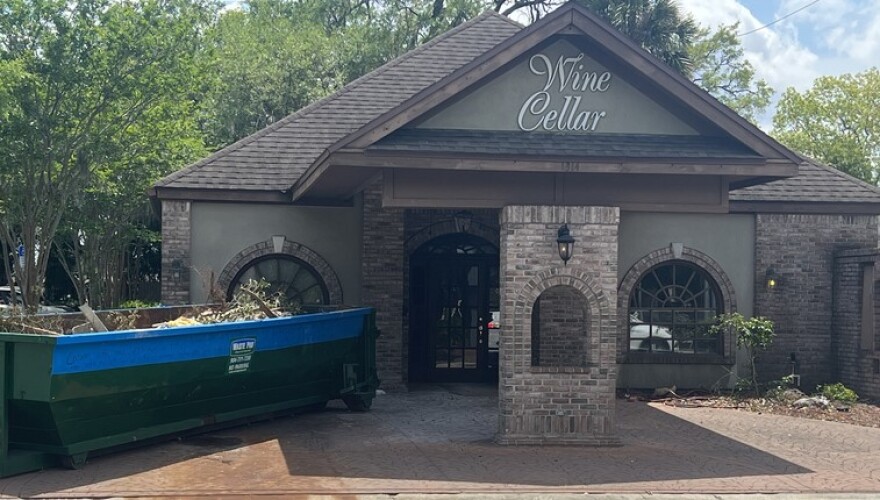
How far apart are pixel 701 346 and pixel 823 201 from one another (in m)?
3.19

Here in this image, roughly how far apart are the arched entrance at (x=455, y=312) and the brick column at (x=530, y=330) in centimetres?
512

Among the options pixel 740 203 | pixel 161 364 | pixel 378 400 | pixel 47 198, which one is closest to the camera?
pixel 161 364

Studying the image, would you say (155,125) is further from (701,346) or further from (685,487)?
(685,487)

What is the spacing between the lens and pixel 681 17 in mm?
25578

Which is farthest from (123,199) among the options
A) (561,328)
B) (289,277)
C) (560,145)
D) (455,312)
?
(560,145)

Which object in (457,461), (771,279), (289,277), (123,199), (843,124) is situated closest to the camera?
(457,461)

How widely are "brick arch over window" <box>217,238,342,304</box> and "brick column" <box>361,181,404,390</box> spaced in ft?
2.05

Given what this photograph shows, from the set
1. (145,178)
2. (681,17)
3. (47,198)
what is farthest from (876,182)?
(47,198)

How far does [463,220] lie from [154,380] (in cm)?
696

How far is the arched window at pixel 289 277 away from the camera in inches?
578

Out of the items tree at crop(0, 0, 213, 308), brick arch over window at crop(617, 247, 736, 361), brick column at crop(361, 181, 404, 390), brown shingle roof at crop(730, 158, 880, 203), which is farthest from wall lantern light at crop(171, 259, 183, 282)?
brown shingle roof at crop(730, 158, 880, 203)

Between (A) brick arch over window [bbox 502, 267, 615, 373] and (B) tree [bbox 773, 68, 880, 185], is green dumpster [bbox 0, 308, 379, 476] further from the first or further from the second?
(B) tree [bbox 773, 68, 880, 185]

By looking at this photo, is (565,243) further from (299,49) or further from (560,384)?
(299,49)

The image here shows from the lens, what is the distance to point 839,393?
13.9 metres
